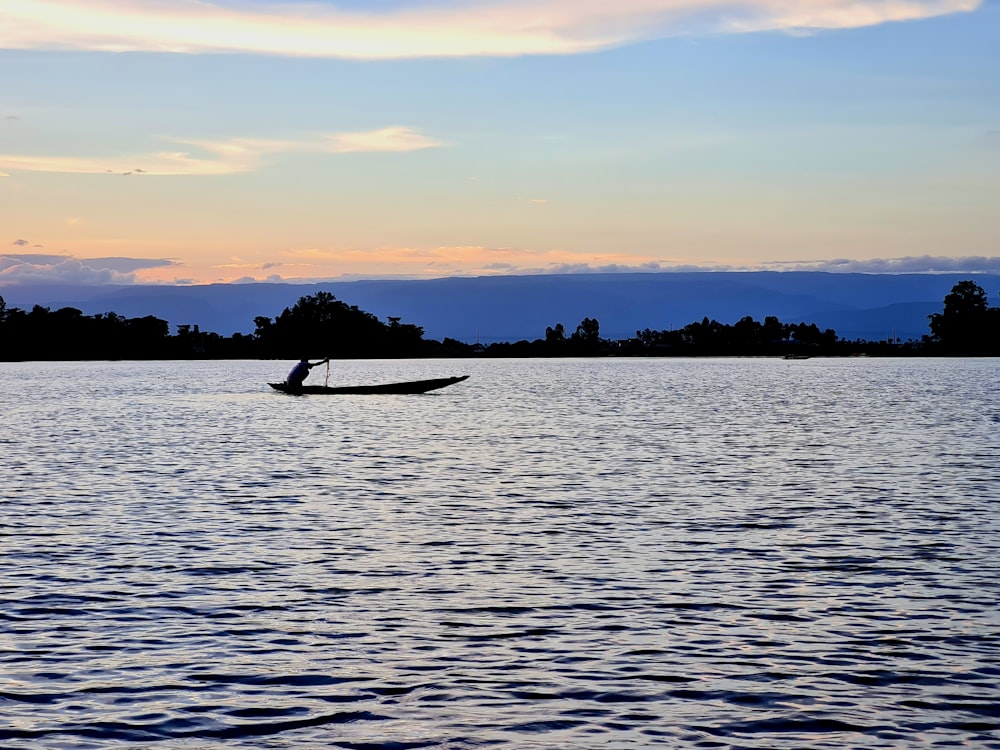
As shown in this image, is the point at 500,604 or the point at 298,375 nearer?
the point at 500,604

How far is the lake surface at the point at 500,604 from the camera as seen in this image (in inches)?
552

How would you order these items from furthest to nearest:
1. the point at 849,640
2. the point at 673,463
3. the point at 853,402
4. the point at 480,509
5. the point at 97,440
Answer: the point at 853,402 → the point at 97,440 → the point at 673,463 → the point at 480,509 → the point at 849,640

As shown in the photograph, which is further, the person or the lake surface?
the person

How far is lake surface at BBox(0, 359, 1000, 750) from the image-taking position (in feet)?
46.0

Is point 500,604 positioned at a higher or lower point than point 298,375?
lower

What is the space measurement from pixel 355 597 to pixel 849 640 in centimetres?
747

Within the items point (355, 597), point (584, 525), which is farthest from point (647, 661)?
point (584, 525)

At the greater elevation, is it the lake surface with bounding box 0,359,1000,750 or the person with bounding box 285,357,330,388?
the person with bounding box 285,357,330,388

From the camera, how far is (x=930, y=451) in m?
51.8

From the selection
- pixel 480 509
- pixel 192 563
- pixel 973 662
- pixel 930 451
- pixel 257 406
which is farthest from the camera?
pixel 257 406

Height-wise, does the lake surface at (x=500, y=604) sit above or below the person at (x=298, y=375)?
below

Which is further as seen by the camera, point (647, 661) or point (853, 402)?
point (853, 402)

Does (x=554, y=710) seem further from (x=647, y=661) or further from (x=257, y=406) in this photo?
(x=257, y=406)

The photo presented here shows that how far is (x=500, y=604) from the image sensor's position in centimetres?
1988
